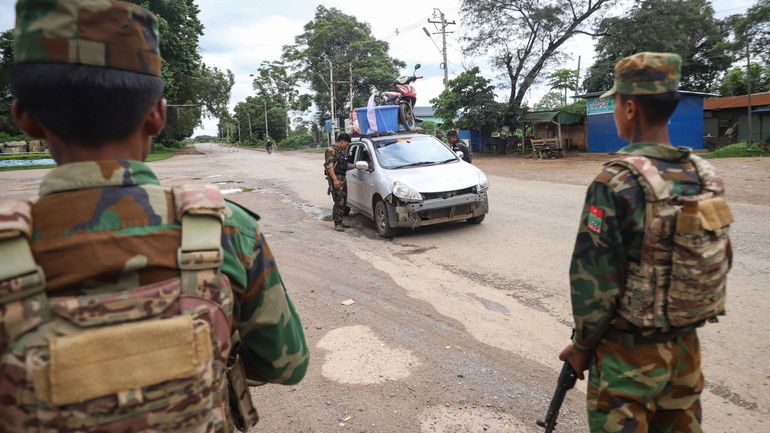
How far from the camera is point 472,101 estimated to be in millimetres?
25891

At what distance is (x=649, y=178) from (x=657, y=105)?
1.03 ft

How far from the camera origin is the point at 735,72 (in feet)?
96.0

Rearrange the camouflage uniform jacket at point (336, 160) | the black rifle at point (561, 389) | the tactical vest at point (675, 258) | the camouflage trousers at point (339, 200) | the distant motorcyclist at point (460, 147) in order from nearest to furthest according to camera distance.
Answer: the tactical vest at point (675, 258) < the black rifle at point (561, 389) < the camouflage trousers at point (339, 200) < the camouflage uniform jacket at point (336, 160) < the distant motorcyclist at point (460, 147)

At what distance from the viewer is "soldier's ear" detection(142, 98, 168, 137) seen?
4.08ft

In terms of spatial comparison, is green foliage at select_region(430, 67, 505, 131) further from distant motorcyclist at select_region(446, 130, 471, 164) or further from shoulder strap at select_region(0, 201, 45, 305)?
shoulder strap at select_region(0, 201, 45, 305)

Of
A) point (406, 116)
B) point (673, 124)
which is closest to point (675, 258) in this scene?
point (406, 116)

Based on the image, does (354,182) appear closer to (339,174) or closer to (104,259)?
(339,174)

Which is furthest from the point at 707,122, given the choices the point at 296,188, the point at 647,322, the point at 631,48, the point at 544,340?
the point at 647,322

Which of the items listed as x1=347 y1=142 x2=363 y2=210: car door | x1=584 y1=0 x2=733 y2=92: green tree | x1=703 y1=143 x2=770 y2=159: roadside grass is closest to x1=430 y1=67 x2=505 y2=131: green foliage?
x1=584 y1=0 x2=733 y2=92: green tree

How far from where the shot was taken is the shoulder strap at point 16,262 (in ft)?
3.20

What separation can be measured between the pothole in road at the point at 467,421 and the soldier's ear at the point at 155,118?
2127 millimetres

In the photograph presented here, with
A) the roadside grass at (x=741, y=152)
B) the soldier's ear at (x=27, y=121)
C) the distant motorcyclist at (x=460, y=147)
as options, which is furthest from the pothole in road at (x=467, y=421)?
the roadside grass at (x=741, y=152)

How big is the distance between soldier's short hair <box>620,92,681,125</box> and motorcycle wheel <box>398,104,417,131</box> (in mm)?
7905

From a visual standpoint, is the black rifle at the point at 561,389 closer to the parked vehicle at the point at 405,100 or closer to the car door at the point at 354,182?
the car door at the point at 354,182
